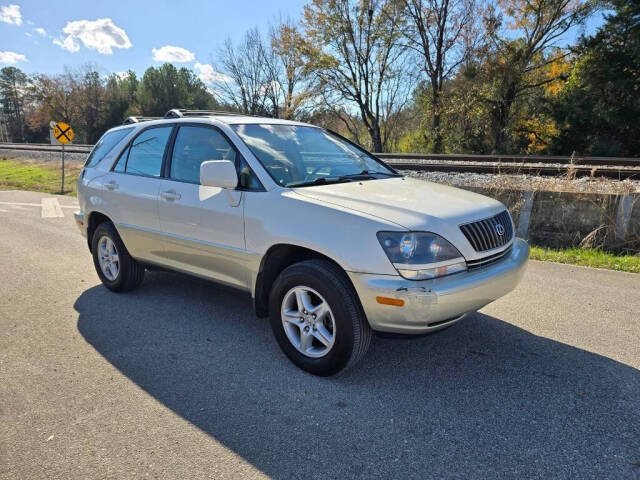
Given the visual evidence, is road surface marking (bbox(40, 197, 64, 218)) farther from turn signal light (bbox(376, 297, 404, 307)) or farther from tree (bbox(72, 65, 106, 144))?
tree (bbox(72, 65, 106, 144))

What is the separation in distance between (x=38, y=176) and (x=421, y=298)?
832 inches

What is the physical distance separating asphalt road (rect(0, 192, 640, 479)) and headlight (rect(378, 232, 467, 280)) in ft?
2.73

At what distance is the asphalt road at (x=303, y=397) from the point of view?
7.50 ft

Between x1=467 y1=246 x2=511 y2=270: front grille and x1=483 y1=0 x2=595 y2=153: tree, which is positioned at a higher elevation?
x1=483 y1=0 x2=595 y2=153: tree

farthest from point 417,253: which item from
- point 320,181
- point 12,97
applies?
point 12,97

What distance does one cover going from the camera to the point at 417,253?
270 centimetres

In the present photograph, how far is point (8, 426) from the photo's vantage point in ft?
8.51

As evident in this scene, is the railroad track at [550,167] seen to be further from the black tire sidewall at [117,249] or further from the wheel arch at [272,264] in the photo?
the black tire sidewall at [117,249]

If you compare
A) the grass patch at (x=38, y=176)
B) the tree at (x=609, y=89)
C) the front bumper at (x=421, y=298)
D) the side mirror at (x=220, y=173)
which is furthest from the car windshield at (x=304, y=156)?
the tree at (x=609, y=89)

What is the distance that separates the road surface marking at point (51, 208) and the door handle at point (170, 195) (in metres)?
7.25

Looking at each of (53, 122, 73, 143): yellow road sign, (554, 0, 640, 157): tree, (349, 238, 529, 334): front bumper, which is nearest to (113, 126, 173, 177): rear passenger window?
(349, 238, 529, 334): front bumper

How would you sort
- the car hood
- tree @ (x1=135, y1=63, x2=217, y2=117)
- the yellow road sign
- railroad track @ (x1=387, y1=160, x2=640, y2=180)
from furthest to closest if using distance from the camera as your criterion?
tree @ (x1=135, y1=63, x2=217, y2=117)
the yellow road sign
railroad track @ (x1=387, y1=160, x2=640, y2=180)
the car hood

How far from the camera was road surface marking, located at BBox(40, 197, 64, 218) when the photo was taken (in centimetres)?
992

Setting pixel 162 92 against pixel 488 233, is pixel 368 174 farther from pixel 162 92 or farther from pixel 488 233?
pixel 162 92
